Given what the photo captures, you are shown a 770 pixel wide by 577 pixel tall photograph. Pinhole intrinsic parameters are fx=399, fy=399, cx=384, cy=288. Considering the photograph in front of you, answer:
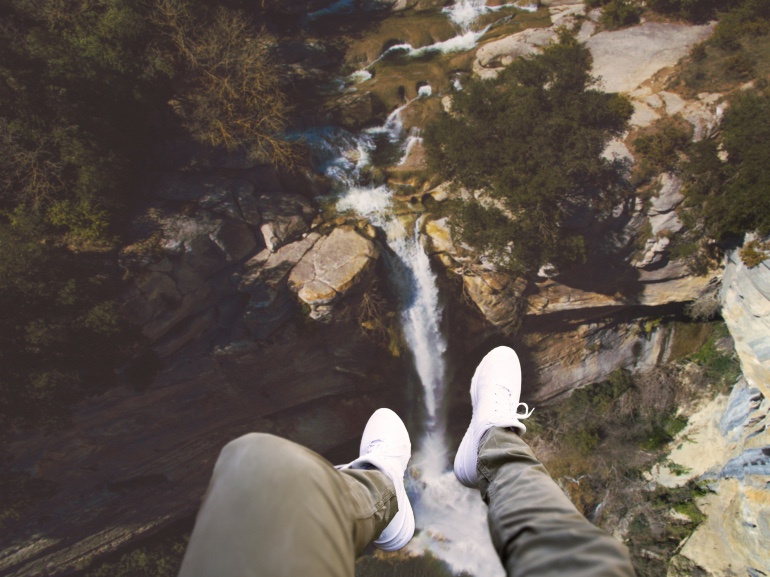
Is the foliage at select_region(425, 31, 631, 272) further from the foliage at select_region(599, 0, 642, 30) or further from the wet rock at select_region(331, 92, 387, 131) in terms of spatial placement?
the wet rock at select_region(331, 92, 387, 131)

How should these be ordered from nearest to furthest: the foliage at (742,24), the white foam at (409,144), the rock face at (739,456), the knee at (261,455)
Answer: the knee at (261,455)
the foliage at (742,24)
the rock face at (739,456)
the white foam at (409,144)

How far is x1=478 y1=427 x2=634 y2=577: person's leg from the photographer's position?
1.77m

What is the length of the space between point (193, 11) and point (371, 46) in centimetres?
455

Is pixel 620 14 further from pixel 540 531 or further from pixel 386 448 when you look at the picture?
pixel 540 531

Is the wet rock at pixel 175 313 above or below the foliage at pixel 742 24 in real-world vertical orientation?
below

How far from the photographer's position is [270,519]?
1.62 meters

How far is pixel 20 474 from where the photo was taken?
8.98 meters

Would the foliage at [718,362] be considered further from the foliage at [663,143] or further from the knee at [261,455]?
the knee at [261,455]

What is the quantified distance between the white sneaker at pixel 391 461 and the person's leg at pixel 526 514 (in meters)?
0.67

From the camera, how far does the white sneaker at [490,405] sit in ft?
13.3

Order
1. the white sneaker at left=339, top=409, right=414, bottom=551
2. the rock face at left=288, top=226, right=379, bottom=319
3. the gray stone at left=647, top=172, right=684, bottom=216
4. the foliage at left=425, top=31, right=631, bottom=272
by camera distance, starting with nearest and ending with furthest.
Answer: the white sneaker at left=339, top=409, right=414, bottom=551
the foliage at left=425, top=31, right=631, bottom=272
the gray stone at left=647, top=172, right=684, bottom=216
the rock face at left=288, top=226, right=379, bottom=319

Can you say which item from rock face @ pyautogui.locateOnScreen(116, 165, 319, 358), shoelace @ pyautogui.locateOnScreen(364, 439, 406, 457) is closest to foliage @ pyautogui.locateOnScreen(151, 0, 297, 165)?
rock face @ pyautogui.locateOnScreen(116, 165, 319, 358)

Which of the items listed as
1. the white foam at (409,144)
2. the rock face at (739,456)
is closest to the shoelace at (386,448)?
the white foam at (409,144)

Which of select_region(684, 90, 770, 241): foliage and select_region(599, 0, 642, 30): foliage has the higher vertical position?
select_region(599, 0, 642, 30): foliage
